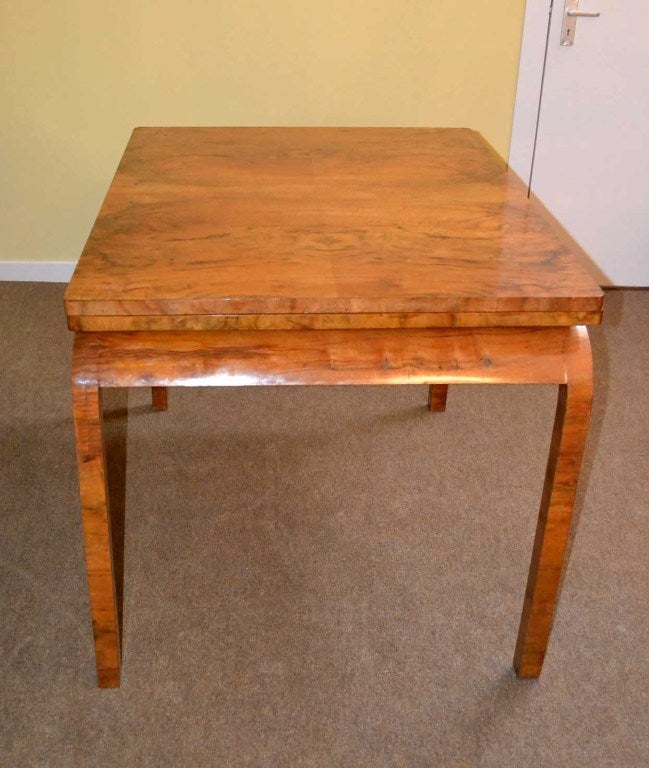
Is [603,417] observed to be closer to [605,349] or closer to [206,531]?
[605,349]

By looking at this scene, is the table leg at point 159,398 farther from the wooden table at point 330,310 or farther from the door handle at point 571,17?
the door handle at point 571,17

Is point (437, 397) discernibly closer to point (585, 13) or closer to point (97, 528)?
point (97, 528)

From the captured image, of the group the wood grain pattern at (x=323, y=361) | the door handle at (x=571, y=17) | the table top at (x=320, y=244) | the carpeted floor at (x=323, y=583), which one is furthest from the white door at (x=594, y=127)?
the wood grain pattern at (x=323, y=361)

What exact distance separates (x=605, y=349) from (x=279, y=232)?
152 cm

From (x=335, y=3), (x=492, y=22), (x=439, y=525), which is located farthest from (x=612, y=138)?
(x=439, y=525)

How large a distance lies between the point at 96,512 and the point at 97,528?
0.03m

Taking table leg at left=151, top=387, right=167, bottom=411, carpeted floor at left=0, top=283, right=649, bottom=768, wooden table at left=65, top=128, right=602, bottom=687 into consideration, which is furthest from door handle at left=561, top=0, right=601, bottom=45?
table leg at left=151, top=387, right=167, bottom=411

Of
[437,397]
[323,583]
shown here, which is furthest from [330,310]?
[437,397]

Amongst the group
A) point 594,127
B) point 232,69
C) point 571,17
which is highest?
point 571,17

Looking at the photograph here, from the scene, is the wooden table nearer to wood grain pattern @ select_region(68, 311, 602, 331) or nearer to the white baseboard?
wood grain pattern @ select_region(68, 311, 602, 331)

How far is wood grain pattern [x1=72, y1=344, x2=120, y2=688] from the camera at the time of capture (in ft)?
3.86

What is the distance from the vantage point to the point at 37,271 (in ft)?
9.69

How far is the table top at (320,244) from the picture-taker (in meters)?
1.16

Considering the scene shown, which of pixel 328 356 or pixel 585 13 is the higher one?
pixel 585 13
